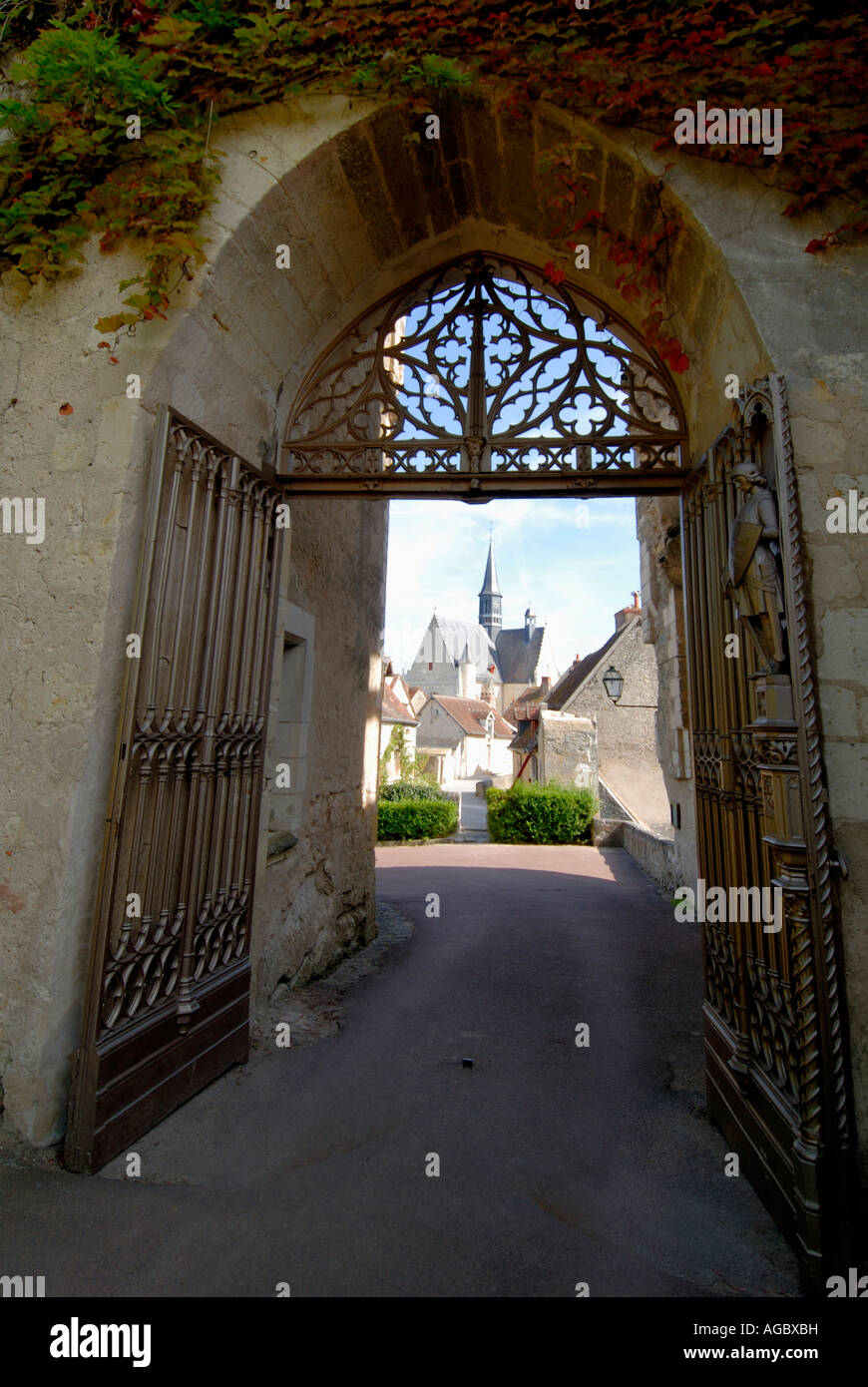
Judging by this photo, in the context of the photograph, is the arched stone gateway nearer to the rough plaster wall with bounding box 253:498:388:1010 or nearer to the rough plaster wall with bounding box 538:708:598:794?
the rough plaster wall with bounding box 253:498:388:1010

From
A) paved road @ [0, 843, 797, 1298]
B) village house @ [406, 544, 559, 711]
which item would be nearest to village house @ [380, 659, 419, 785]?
paved road @ [0, 843, 797, 1298]

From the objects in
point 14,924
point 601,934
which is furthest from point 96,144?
point 601,934

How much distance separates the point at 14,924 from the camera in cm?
246

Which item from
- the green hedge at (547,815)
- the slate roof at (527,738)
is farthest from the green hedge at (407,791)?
the slate roof at (527,738)

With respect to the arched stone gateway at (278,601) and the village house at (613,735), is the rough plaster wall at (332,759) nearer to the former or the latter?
the arched stone gateway at (278,601)

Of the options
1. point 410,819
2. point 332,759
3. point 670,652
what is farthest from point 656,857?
point 410,819

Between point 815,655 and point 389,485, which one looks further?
point 389,485

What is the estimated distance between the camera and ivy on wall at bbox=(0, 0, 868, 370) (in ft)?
8.59

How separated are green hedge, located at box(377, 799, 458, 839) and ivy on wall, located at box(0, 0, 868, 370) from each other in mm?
11766

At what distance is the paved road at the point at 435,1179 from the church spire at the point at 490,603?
6325 centimetres

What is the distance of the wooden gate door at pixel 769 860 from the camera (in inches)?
79.4

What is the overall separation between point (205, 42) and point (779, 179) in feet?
7.90

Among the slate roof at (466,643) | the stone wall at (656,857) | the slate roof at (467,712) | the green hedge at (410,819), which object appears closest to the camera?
the stone wall at (656,857)
